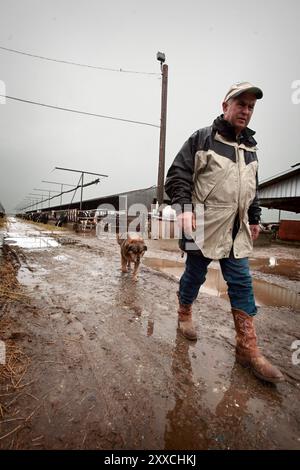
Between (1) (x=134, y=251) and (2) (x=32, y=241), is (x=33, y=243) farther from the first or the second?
(1) (x=134, y=251)

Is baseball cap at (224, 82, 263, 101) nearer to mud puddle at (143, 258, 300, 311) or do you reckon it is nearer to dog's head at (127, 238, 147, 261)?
mud puddle at (143, 258, 300, 311)

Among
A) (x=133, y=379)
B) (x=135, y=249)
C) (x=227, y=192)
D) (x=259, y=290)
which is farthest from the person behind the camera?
(x=135, y=249)

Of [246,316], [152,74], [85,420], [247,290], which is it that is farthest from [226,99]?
[152,74]

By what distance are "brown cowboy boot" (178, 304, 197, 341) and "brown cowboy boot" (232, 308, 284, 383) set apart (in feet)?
1.50

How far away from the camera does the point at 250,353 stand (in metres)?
2.06

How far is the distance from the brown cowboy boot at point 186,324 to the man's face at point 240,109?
1.86 meters

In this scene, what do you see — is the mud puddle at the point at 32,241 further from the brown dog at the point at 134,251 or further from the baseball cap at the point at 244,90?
the baseball cap at the point at 244,90

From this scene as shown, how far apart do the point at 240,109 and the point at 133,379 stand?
7.94 ft

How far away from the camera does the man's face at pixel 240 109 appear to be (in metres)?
2.13

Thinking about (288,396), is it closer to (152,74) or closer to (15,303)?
(15,303)

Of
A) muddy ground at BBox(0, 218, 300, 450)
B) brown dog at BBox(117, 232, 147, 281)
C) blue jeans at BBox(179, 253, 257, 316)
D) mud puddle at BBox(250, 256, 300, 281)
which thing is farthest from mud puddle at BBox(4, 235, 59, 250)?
blue jeans at BBox(179, 253, 257, 316)

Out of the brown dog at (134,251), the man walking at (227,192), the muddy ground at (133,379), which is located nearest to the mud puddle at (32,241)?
the brown dog at (134,251)

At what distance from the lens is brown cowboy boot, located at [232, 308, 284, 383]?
1871 mm

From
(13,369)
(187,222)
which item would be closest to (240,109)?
(187,222)
